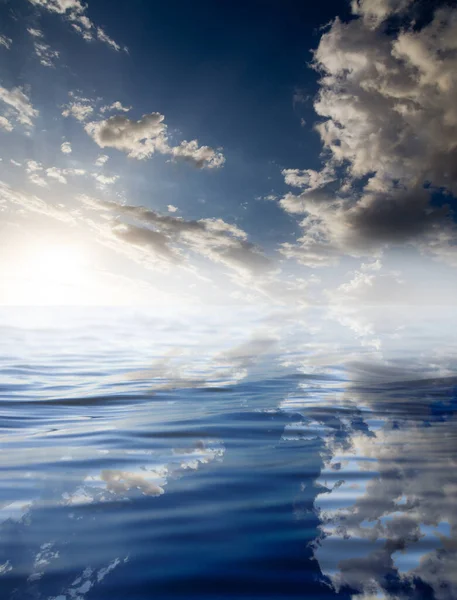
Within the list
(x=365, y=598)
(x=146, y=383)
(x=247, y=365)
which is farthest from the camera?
(x=247, y=365)

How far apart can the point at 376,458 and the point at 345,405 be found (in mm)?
2831

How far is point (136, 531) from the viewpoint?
260 cm

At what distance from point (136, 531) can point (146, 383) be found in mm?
6848

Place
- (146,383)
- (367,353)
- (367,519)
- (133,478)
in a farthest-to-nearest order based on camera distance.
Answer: (367,353)
(146,383)
(133,478)
(367,519)

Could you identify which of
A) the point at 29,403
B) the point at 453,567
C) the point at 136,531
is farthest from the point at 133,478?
the point at 29,403

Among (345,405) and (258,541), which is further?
(345,405)

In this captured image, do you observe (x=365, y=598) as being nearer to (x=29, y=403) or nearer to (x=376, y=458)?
(x=376, y=458)

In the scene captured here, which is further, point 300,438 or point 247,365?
point 247,365

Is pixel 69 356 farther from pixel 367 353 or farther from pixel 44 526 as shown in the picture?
pixel 367 353

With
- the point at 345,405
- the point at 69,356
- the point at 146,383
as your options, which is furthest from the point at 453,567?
the point at 69,356

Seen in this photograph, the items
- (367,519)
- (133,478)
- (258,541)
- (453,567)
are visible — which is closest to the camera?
(453,567)

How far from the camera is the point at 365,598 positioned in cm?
195

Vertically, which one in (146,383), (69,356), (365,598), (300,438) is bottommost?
(365,598)

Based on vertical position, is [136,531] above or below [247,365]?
below
